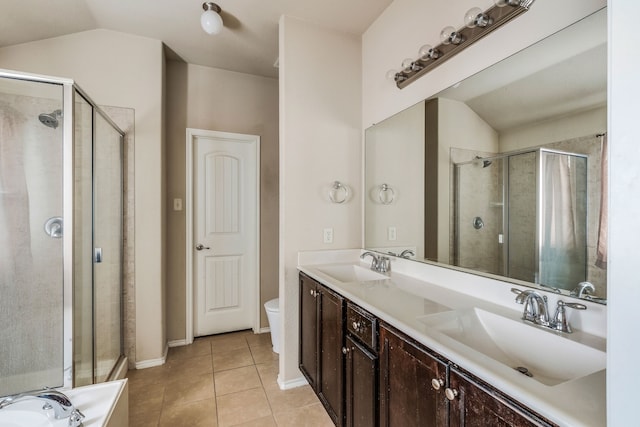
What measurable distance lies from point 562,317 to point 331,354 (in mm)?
1115

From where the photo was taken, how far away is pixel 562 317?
3.26ft

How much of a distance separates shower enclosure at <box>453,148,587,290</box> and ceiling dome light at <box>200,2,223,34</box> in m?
1.87

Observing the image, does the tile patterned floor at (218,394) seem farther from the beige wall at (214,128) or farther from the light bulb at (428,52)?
the light bulb at (428,52)

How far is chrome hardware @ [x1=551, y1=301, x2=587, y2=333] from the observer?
3.22 ft

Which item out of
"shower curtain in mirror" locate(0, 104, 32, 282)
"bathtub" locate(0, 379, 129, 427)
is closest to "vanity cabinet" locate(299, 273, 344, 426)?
"bathtub" locate(0, 379, 129, 427)

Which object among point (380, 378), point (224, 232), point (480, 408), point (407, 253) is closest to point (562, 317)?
point (480, 408)

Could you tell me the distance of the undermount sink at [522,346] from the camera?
89 centimetres

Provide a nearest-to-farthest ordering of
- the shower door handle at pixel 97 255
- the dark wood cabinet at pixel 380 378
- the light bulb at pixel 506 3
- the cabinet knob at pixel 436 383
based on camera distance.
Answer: the dark wood cabinet at pixel 380 378, the cabinet knob at pixel 436 383, the light bulb at pixel 506 3, the shower door handle at pixel 97 255

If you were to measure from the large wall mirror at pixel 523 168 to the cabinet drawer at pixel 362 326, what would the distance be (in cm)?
58

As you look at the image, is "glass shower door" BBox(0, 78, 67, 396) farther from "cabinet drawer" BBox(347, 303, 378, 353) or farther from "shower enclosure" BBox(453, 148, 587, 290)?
"shower enclosure" BBox(453, 148, 587, 290)

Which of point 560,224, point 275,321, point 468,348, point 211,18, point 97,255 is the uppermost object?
point 211,18

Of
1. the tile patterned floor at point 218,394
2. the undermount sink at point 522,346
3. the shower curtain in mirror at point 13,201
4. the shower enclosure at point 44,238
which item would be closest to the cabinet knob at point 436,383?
the undermount sink at point 522,346

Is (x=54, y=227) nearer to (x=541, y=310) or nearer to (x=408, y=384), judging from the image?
(x=408, y=384)

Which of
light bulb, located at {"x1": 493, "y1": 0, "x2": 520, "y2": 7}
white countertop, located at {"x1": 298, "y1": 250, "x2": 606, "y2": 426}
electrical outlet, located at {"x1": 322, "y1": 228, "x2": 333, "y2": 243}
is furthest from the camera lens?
electrical outlet, located at {"x1": 322, "y1": 228, "x2": 333, "y2": 243}
